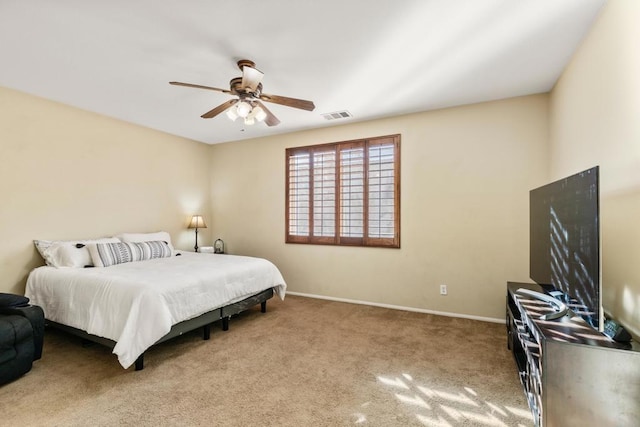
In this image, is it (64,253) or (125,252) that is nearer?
(64,253)

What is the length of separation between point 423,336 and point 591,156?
2150 mm

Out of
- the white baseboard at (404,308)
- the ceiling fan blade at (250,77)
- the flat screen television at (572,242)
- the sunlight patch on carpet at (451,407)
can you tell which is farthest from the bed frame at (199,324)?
the flat screen television at (572,242)

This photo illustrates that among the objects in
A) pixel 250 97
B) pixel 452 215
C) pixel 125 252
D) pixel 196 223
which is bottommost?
pixel 125 252

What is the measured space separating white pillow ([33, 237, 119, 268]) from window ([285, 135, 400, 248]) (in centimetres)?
261

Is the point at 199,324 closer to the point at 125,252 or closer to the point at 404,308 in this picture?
the point at 125,252

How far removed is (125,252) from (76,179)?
1.12 metres

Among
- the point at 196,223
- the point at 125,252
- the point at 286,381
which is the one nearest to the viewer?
the point at 286,381

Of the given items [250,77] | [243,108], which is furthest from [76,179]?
[250,77]

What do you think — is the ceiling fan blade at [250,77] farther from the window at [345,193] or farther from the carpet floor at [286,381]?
the carpet floor at [286,381]

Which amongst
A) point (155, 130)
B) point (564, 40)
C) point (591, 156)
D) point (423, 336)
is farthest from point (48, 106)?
point (591, 156)

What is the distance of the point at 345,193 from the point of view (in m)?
Answer: 4.52

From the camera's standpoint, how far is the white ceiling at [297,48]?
2.04 meters

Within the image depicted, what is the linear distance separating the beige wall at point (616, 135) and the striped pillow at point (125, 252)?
14.7ft

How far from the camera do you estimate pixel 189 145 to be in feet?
17.7
